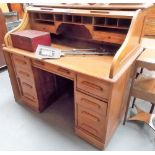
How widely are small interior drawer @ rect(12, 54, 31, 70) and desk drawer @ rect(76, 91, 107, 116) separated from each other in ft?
2.02

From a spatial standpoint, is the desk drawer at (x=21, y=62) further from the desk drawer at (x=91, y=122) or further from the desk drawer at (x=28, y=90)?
the desk drawer at (x=91, y=122)

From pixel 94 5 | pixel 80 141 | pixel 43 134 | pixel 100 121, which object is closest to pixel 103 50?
pixel 94 5

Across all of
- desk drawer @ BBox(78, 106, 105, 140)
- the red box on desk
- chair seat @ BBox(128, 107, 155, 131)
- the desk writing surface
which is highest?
the red box on desk

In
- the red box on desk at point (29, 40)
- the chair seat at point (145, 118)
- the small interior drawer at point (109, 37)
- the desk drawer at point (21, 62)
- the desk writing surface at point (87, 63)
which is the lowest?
the chair seat at point (145, 118)

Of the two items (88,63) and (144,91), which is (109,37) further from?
(144,91)

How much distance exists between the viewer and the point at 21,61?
5.23 ft

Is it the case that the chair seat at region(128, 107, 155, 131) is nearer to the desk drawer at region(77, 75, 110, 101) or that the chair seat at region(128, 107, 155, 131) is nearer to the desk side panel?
the desk side panel

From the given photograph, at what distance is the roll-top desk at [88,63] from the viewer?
1131 millimetres

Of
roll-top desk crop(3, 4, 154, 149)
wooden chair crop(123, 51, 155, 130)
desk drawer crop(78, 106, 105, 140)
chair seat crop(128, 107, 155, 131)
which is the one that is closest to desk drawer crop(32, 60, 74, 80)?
roll-top desk crop(3, 4, 154, 149)

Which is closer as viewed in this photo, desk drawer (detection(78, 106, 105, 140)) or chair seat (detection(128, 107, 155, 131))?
desk drawer (detection(78, 106, 105, 140))

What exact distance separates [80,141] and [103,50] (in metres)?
0.91

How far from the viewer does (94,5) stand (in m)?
1.34

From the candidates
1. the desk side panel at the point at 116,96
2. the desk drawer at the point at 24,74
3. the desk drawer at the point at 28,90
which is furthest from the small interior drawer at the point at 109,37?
the desk drawer at the point at 28,90

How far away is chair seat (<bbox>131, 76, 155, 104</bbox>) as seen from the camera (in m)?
1.45
